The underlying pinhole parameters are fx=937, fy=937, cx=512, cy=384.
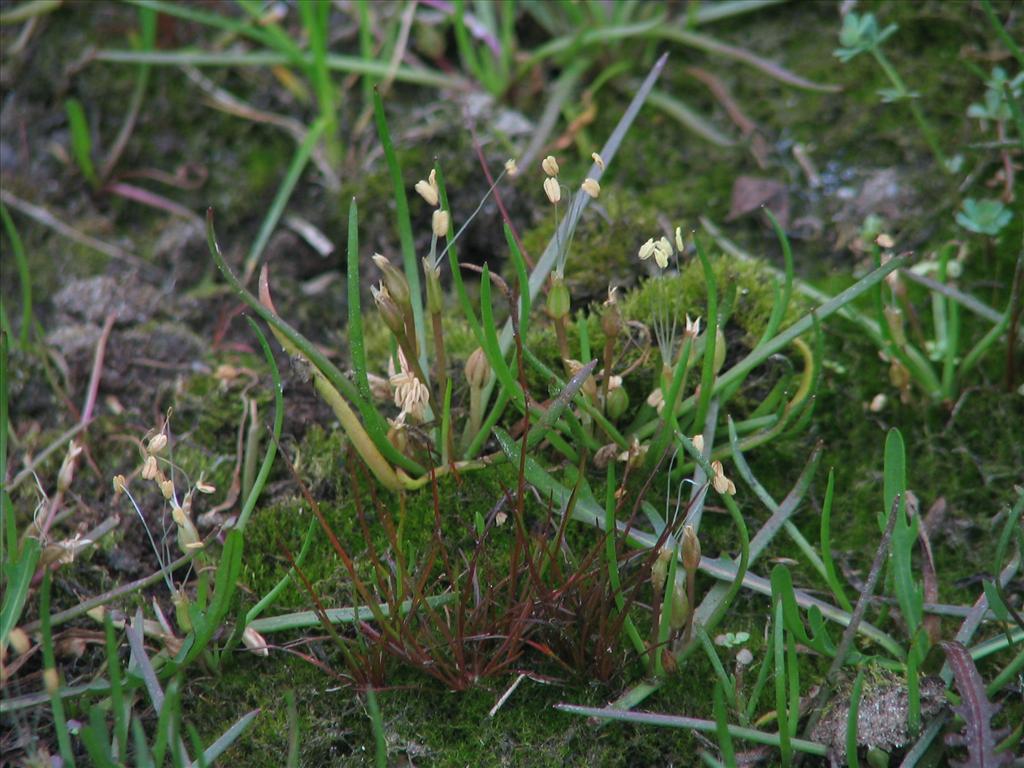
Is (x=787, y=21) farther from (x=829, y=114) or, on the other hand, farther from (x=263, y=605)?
(x=263, y=605)

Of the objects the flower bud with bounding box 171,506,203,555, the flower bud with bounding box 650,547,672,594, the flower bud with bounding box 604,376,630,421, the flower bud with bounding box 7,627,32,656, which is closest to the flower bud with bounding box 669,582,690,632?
the flower bud with bounding box 650,547,672,594

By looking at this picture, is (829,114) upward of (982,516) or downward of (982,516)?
upward

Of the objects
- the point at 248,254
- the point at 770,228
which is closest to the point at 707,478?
the point at 770,228

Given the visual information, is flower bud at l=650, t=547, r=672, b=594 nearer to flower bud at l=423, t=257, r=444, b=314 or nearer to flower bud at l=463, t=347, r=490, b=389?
flower bud at l=463, t=347, r=490, b=389

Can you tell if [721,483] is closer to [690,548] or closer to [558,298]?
[690,548]

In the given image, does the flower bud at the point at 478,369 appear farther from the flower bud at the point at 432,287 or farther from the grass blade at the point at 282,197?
the grass blade at the point at 282,197

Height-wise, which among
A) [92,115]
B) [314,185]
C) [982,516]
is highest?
[92,115]
